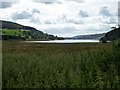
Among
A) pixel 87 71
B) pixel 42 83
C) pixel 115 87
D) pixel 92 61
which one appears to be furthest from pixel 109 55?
pixel 42 83

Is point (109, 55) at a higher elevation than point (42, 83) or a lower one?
higher

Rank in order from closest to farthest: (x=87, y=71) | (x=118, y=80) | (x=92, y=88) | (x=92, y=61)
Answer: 1. (x=92, y=88)
2. (x=118, y=80)
3. (x=87, y=71)
4. (x=92, y=61)

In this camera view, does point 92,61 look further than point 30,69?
Yes

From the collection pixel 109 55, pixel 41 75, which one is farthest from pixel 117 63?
pixel 41 75

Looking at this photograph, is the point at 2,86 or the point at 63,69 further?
the point at 63,69

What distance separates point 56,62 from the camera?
11.9 meters

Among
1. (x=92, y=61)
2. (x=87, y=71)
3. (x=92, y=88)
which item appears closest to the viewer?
(x=92, y=88)

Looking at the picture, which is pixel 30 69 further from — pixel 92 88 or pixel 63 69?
pixel 92 88

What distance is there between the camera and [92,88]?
8.95m

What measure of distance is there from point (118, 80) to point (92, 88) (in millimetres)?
1143

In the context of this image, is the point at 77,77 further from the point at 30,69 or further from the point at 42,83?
the point at 30,69

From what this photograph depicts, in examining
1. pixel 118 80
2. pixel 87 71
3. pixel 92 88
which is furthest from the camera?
pixel 87 71

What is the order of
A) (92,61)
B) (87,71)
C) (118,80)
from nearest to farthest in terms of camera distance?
(118,80) → (87,71) → (92,61)

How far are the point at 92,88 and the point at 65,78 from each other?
1000 millimetres
